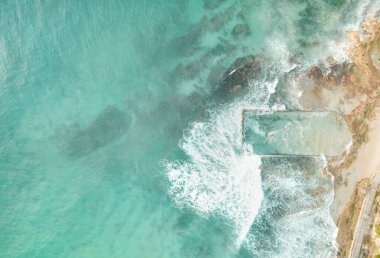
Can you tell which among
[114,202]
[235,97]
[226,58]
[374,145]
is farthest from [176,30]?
[374,145]

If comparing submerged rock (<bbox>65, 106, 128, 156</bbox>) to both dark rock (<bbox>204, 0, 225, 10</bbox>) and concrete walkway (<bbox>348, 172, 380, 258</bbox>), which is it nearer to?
dark rock (<bbox>204, 0, 225, 10</bbox>)

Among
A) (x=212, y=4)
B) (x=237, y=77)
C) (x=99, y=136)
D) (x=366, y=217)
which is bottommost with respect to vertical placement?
(x=99, y=136)

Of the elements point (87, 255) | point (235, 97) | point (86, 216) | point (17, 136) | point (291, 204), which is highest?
point (235, 97)

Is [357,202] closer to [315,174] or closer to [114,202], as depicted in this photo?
[315,174]

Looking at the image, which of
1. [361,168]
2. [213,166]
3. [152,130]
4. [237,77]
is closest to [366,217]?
[361,168]

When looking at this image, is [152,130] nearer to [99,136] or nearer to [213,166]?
[99,136]

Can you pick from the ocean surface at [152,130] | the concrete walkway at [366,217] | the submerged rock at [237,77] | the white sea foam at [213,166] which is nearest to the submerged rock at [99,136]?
the ocean surface at [152,130]
